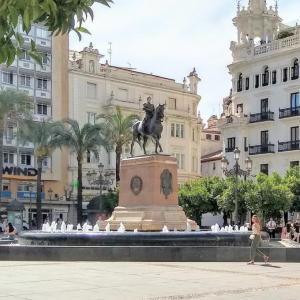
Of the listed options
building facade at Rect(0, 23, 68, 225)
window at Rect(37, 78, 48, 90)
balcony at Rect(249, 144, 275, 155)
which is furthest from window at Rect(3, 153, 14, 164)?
balcony at Rect(249, 144, 275, 155)

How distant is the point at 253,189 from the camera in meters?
42.0

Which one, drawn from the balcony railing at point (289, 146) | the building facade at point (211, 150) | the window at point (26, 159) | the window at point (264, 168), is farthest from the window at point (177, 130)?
the balcony railing at point (289, 146)

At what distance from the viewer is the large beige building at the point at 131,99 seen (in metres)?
67.0

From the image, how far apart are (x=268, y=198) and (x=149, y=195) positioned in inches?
751

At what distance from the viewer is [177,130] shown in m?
74.5

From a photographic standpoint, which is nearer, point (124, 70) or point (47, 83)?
point (47, 83)

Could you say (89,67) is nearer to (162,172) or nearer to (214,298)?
(162,172)

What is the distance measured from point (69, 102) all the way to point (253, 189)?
29606mm

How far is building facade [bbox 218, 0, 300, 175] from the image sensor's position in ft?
186

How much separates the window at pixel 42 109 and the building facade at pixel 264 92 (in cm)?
1735

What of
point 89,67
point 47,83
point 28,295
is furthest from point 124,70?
point 28,295

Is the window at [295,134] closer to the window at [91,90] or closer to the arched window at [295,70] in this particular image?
the arched window at [295,70]

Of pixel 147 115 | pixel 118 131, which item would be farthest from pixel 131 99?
pixel 147 115

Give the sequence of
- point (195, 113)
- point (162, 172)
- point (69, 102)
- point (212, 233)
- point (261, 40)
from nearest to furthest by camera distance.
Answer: point (212, 233)
point (162, 172)
point (261, 40)
point (69, 102)
point (195, 113)
